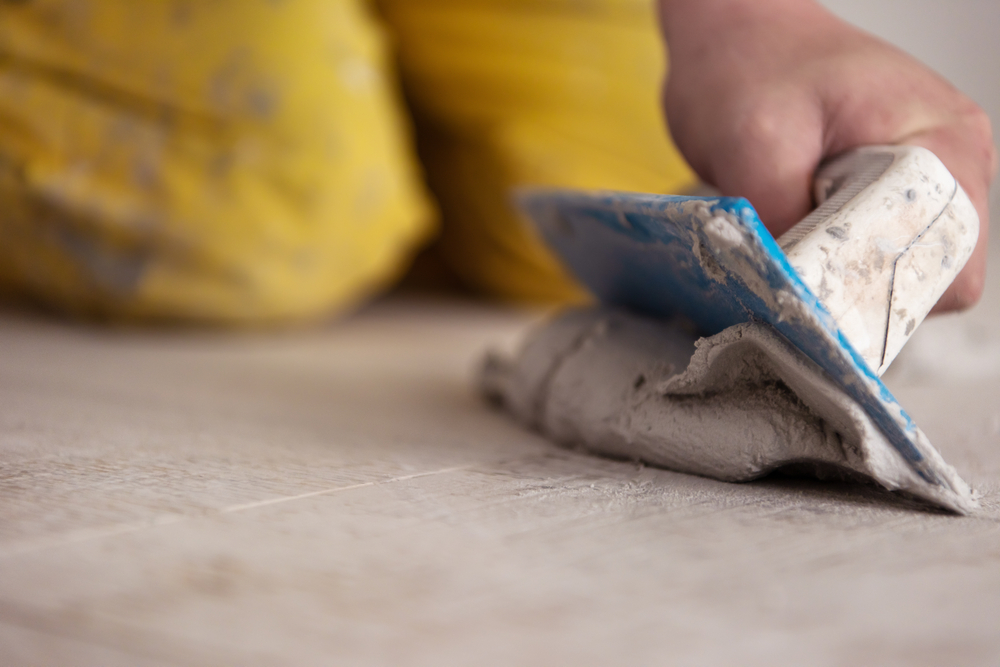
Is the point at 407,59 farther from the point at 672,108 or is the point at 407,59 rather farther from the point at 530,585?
the point at 530,585

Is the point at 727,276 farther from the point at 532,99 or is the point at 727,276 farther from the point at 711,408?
the point at 532,99

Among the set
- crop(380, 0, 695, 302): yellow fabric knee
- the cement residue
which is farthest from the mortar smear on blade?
crop(380, 0, 695, 302): yellow fabric knee

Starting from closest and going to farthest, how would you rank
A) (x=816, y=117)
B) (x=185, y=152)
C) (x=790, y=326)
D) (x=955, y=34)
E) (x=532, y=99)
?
(x=790, y=326), (x=816, y=117), (x=185, y=152), (x=532, y=99), (x=955, y=34)

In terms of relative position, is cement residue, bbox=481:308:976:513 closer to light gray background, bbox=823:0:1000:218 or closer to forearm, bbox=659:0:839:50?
forearm, bbox=659:0:839:50

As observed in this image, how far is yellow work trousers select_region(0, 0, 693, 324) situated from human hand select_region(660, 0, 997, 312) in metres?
0.63

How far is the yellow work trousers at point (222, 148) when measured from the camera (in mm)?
977

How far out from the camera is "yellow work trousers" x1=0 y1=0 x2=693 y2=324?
0.98 metres

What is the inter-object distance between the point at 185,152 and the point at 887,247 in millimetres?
864

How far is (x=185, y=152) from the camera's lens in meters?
1.03

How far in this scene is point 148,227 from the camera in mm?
1015

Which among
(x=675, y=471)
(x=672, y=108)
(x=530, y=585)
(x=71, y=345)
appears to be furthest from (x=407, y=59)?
(x=530, y=585)

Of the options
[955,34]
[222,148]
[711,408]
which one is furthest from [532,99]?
[955,34]

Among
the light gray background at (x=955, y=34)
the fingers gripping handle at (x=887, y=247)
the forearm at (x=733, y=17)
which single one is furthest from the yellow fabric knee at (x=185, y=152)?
the light gray background at (x=955, y=34)

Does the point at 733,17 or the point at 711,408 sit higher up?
the point at 733,17
